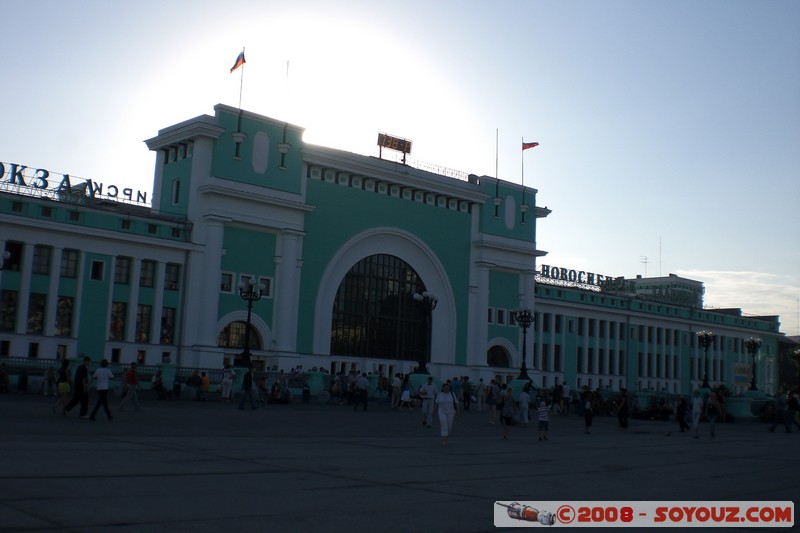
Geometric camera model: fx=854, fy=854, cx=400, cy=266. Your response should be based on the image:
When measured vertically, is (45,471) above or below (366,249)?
below

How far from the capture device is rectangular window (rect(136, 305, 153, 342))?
4966cm

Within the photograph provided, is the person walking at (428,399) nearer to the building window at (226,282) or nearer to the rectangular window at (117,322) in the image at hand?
the building window at (226,282)

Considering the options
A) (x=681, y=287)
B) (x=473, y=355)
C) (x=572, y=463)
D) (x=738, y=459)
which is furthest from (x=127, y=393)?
(x=681, y=287)

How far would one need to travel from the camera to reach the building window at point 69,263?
47.2 meters

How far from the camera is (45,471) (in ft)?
41.9

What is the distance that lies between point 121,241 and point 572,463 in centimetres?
3630

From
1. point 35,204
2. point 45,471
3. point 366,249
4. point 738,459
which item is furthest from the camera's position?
point 366,249

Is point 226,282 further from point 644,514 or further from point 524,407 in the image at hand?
point 644,514

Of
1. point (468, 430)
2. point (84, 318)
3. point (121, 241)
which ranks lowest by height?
point (468, 430)

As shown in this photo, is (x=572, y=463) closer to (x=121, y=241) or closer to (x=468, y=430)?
(x=468, y=430)

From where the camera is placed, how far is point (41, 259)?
1827 inches

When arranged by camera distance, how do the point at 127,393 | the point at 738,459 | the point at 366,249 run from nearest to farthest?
the point at 738,459, the point at 127,393, the point at 366,249

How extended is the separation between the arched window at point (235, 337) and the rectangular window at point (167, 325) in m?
2.79

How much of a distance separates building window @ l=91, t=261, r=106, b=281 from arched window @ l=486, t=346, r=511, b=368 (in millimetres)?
31557
